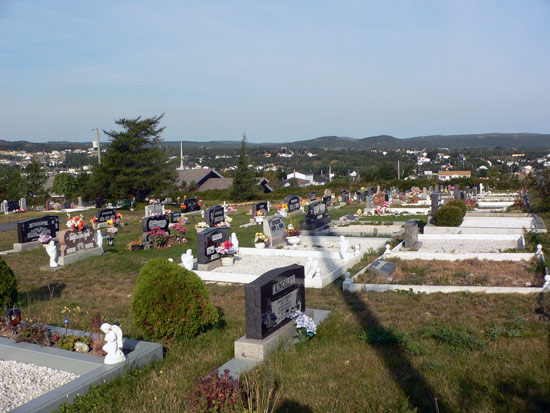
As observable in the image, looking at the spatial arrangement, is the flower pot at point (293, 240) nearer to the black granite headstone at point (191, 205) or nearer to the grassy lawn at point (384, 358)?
the grassy lawn at point (384, 358)

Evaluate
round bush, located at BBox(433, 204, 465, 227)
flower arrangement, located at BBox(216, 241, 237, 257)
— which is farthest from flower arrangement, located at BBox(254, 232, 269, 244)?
round bush, located at BBox(433, 204, 465, 227)

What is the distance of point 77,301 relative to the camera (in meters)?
9.84

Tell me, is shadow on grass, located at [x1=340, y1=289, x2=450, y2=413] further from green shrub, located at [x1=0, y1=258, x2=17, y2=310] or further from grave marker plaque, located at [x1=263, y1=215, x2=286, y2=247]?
grave marker plaque, located at [x1=263, y1=215, x2=286, y2=247]

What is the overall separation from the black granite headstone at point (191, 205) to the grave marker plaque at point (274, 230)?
15.2 m

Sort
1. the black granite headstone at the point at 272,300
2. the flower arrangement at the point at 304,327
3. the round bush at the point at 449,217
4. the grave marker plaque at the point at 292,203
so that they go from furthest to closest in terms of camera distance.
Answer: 1. the grave marker plaque at the point at 292,203
2. the round bush at the point at 449,217
3. the flower arrangement at the point at 304,327
4. the black granite headstone at the point at 272,300

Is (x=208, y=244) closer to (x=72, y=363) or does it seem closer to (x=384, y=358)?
(x=72, y=363)

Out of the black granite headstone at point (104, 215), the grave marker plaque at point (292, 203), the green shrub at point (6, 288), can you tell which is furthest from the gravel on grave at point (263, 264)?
the black granite headstone at point (104, 215)

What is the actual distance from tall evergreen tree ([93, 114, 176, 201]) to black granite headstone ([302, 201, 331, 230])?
69.6 feet

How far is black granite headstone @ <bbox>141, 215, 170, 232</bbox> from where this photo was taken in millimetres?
17641

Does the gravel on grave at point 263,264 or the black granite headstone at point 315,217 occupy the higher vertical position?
the black granite headstone at point 315,217

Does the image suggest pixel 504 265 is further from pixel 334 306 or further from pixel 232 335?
pixel 232 335

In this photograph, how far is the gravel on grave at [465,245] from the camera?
46.8 feet

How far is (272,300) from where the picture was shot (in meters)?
6.51

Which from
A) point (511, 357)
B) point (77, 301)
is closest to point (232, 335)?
point (511, 357)
